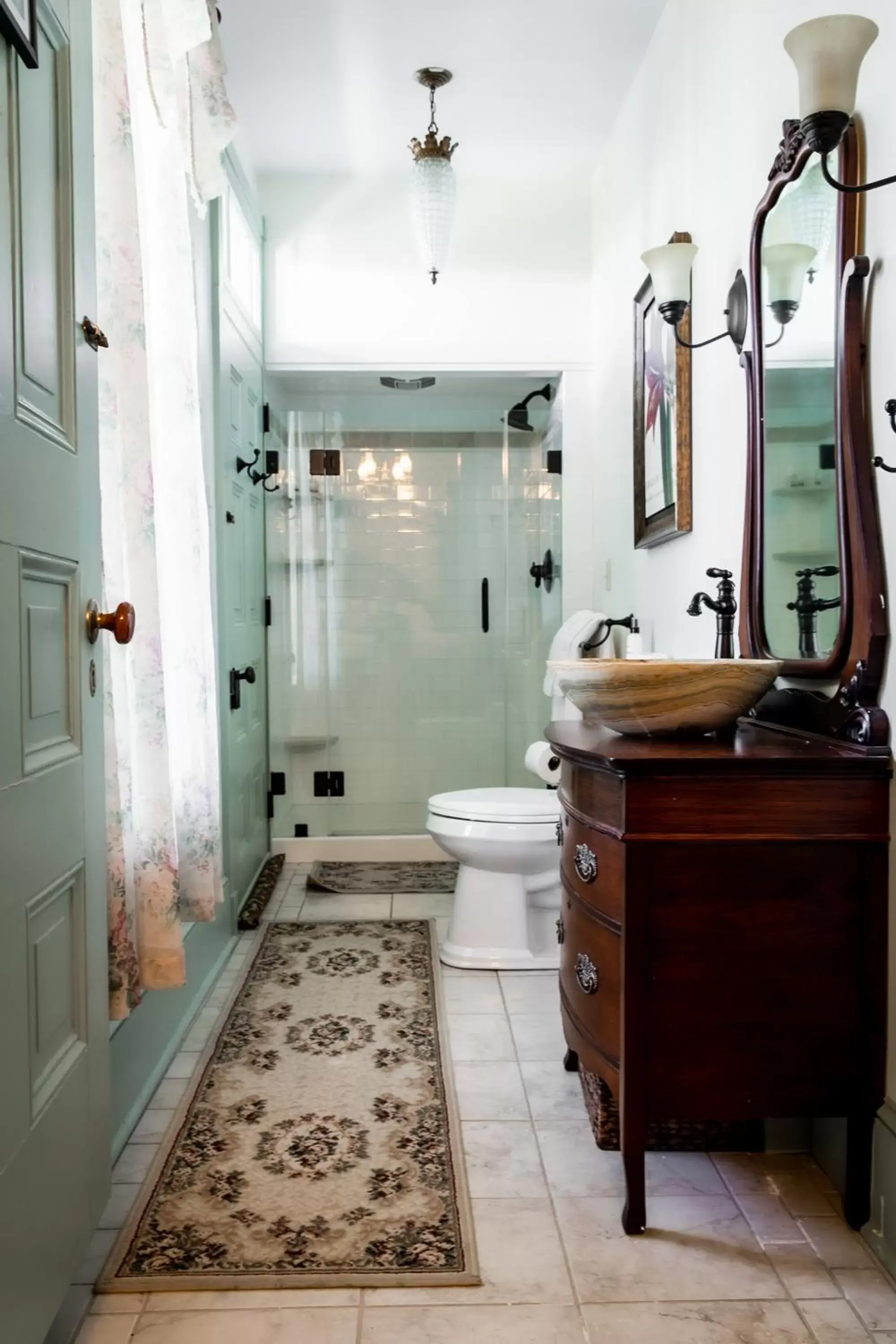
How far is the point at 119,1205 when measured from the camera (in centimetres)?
160

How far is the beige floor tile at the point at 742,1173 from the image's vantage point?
166 centimetres

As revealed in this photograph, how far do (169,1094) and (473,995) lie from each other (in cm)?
82

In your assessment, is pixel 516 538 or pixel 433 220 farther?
pixel 516 538

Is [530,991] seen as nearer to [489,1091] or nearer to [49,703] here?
[489,1091]

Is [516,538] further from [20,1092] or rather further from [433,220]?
[20,1092]

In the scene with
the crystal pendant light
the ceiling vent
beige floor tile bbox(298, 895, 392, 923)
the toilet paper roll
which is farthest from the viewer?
the ceiling vent

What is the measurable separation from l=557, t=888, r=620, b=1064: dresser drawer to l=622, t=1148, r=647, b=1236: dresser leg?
0.14m

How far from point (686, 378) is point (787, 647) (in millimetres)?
962

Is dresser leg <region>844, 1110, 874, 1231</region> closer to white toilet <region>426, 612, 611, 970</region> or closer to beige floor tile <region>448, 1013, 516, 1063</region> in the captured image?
beige floor tile <region>448, 1013, 516, 1063</region>

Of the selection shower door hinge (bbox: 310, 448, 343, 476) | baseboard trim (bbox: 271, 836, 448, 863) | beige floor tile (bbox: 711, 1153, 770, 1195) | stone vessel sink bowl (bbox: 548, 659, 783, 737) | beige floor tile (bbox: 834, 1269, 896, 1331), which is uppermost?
shower door hinge (bbox: 310, 448, 343, 476)

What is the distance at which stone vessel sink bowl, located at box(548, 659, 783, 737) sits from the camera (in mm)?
1563

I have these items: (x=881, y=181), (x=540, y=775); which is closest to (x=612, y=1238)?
(x=540, y=775)

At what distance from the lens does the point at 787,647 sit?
185 centimetres

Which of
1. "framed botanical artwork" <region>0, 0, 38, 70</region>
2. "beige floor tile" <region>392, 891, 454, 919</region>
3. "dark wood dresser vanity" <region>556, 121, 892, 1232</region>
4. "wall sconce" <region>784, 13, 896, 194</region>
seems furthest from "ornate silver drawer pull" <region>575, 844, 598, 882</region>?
"beige floor tile" <region>392, 891, 454, 919</region>
